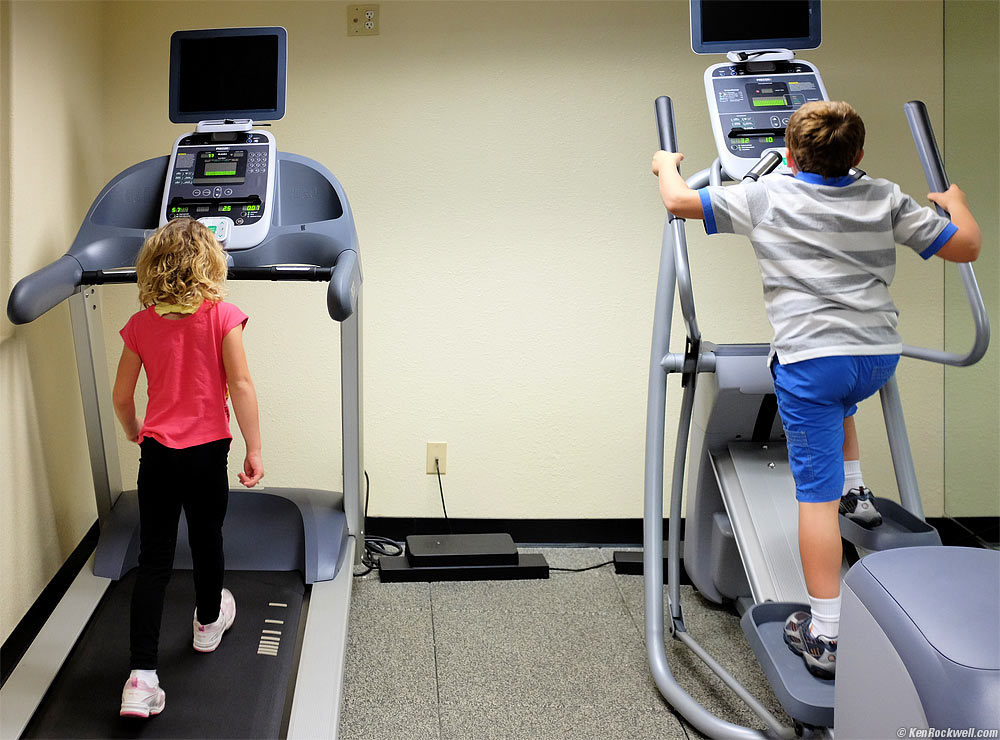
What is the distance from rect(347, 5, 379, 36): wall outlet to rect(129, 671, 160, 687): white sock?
2.04 meters

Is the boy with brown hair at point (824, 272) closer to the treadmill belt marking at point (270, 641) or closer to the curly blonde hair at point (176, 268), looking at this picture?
the curly blonde hair at point (176, 268)

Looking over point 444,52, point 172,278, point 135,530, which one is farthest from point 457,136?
point 135,530

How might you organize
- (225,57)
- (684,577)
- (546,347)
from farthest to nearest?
(546,347) < (684,577) < (225,57)

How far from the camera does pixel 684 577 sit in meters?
2.84

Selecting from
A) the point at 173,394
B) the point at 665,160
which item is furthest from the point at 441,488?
the point at 665,160

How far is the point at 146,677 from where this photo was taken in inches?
73.4

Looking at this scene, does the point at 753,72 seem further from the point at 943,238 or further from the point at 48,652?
the point at 48,652

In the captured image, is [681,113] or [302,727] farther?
[681,113]

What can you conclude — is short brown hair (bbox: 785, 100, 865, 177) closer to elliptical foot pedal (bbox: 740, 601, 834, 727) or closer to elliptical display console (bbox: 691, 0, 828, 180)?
elliptical display console (bbox: 691, 0, 828, 180)

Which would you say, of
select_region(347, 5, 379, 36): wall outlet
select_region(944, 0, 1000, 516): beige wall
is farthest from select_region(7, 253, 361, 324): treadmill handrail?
select_region(944, 0, 1000, 516): beige wall

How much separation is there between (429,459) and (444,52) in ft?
4.54

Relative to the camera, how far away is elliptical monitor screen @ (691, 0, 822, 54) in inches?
86.0

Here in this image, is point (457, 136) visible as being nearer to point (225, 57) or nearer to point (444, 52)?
point (444, 52)

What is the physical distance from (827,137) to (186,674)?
6.00 ft
